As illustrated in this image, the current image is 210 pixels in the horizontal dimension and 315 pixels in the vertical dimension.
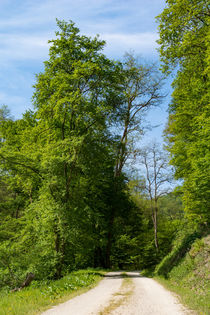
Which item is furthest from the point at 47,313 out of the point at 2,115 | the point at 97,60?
the point at 2,115

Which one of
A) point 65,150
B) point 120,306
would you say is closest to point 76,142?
point 65,150

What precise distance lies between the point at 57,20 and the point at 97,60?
3454 mm

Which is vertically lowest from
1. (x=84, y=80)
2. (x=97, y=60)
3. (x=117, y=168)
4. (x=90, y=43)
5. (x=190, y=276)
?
(x=190, y=276)

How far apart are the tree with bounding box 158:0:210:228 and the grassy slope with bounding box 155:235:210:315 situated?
124 inches

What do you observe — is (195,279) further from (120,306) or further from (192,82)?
(192,82)

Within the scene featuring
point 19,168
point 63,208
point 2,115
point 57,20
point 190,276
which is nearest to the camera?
point 190,276

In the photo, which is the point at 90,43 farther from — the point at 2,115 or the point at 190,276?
the point at 2,115

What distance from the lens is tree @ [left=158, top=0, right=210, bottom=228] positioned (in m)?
14.8

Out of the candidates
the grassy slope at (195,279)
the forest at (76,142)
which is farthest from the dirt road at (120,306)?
the forest at (76,142)

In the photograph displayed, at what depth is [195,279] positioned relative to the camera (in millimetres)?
11086

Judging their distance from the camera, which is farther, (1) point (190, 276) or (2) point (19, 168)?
(2) point (19, 168)

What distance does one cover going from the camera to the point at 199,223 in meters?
18.9

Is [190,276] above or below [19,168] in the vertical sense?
below

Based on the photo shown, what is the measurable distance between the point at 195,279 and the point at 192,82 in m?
12.7
